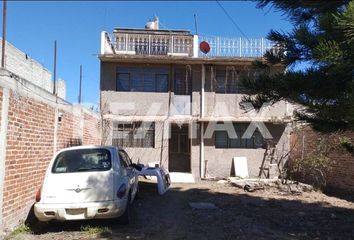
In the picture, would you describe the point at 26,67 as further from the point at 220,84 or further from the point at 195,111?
the point at 220,84

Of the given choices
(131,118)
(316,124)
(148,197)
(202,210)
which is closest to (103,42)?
(131,118)

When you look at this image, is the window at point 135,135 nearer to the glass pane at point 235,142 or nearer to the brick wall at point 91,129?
the brick wall at point 91,129

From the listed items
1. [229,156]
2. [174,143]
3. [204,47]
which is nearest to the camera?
[204,47]

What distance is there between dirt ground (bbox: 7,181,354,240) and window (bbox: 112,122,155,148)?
16.1ft

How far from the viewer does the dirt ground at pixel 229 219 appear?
7.93 meters

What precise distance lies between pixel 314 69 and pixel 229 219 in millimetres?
4238

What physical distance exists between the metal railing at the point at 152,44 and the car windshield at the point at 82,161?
38.6ft

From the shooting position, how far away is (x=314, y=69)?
6.96 meters

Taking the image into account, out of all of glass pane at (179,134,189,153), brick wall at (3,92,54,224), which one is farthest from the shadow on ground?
glass pane at (179,134,189,153)

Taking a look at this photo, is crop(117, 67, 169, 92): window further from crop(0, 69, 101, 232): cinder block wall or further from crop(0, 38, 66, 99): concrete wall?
crop(0, 69, 101, 232): cinder block wall

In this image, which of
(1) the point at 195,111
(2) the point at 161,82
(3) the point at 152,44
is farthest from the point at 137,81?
(1) the point at 195,111

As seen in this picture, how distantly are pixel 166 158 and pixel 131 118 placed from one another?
2.53 metres

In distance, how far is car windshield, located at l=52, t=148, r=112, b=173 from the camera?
27.7ft

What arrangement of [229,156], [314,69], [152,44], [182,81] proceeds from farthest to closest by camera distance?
[152,44], [182,81], [229,156], [314,69]
